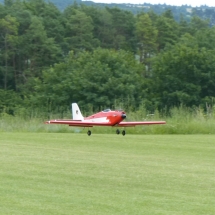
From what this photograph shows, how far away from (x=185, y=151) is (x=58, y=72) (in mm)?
54990

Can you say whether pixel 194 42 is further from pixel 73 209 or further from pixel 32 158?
pixel 73 209

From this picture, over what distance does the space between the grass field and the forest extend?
699 inches

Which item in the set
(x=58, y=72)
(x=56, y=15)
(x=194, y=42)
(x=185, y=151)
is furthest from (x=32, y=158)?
(x=56, y=15)

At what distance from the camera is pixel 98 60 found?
70000 mm

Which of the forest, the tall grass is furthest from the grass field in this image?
the forest

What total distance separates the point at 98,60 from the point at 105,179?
58927mm

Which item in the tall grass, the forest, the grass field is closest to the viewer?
the grass field

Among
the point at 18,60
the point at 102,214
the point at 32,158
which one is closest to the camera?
Answer: the point at 102,214

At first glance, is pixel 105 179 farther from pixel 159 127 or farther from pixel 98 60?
pixel 98 60

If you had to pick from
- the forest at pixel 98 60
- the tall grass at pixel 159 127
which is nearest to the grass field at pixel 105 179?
the tall grass at pixel 159 127

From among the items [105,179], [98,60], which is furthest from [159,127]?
[98,60]

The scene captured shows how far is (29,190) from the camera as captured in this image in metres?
9.90

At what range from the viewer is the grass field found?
29.1ft

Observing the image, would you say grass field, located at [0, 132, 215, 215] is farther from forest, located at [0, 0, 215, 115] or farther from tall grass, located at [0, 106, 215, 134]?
forest, located at [0, 0, 215, 115]
